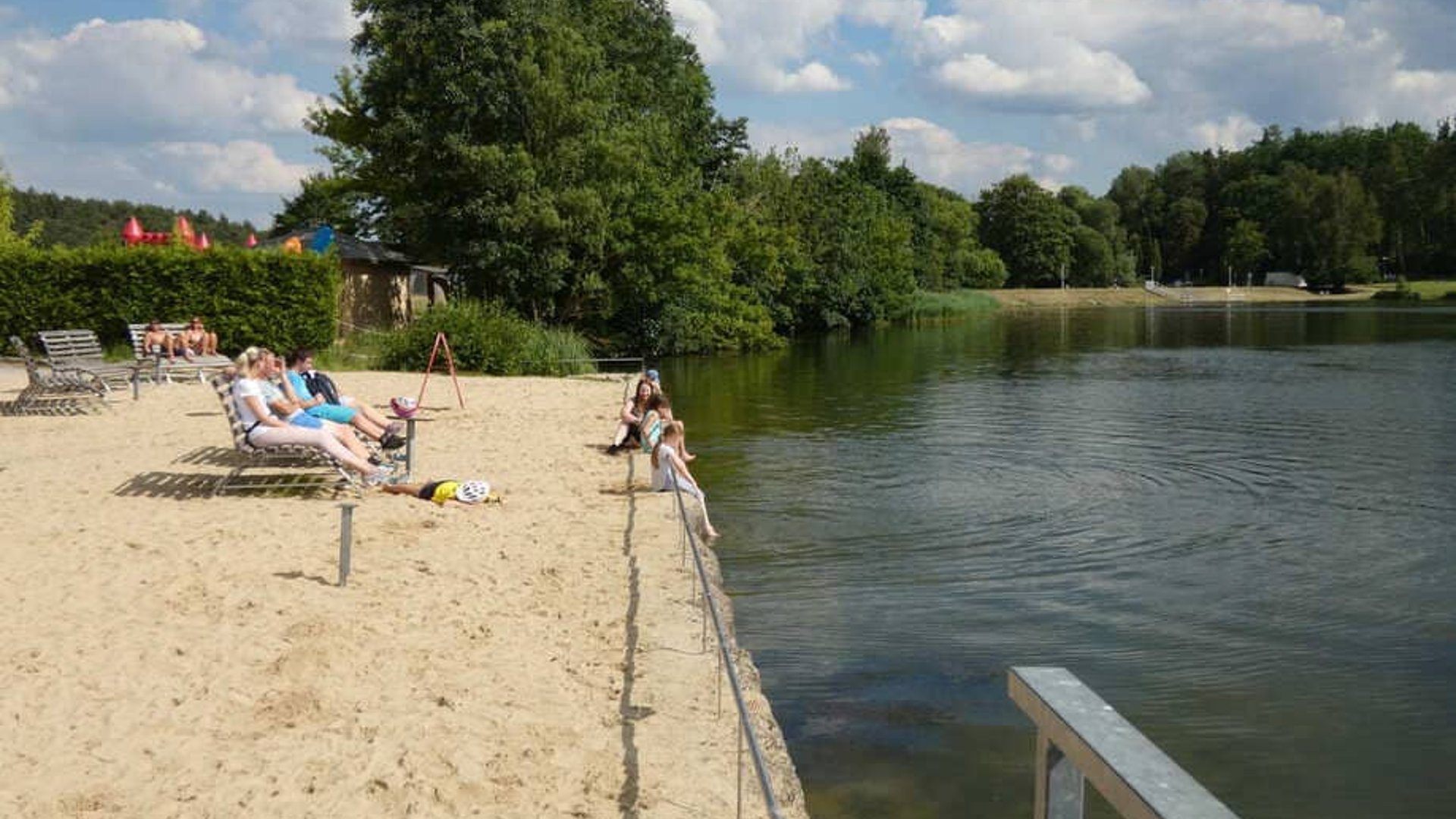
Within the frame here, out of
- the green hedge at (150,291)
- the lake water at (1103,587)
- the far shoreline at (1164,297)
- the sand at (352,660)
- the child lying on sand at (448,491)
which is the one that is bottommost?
the lake water at (1103,587)

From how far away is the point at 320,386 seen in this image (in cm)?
1330

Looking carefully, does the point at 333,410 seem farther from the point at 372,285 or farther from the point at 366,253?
the point at 366,253

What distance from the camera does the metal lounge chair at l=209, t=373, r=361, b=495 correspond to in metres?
10.2

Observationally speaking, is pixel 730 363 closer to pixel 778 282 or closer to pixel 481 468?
pixel 778 282

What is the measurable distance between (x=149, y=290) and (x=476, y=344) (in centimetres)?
692

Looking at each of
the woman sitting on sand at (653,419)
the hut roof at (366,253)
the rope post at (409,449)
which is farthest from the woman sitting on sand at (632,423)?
the hut roof at (366,253)

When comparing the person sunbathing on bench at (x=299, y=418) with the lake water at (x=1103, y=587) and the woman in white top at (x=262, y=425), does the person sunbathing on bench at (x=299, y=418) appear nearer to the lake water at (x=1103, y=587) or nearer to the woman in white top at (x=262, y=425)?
the woman in white top at (x=262, y=425)

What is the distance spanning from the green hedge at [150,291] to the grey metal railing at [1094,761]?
84.2 ft

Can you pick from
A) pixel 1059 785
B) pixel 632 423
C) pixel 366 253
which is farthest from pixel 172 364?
pixel 1059 785

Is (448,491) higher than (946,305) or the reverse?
the reverse

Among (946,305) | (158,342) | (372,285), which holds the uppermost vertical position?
(372,285)

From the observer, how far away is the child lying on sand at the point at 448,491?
35.5ft

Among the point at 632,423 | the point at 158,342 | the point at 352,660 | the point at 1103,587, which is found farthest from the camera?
the point at 158,342

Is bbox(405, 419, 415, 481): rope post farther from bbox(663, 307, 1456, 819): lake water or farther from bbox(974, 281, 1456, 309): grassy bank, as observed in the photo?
bbox(974, 281, 1456, 309): grassy bank
